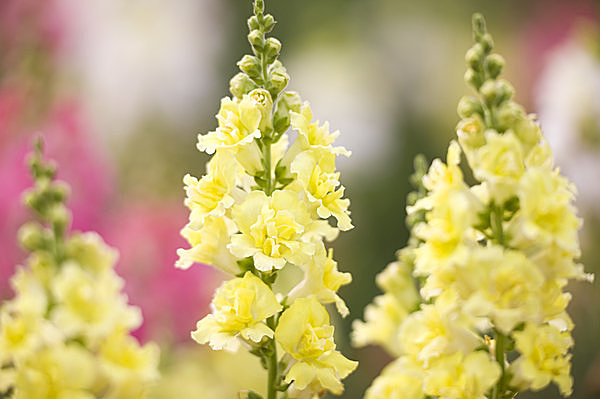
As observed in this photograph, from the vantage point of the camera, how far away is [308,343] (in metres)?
0.45

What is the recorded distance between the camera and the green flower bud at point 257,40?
1.56 ft

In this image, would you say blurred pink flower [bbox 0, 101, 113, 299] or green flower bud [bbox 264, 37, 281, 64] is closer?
green flower bud [bbox 264, 37, 281, 64]

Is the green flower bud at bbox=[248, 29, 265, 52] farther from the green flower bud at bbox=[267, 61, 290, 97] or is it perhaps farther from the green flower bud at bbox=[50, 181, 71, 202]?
the green flower bud at bbox=[50, 181, 71, 202]

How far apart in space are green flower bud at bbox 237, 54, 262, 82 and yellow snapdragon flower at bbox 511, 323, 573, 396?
0.21 metres

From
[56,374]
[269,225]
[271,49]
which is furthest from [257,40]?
[56,374]

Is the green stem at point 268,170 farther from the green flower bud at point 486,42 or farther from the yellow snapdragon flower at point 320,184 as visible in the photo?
the green flower bud at point 486,42

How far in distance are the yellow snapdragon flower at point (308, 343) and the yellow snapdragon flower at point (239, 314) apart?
1 centimetres

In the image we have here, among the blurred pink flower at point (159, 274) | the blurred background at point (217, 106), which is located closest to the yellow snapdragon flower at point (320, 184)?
the blurred background at point (217, 106)

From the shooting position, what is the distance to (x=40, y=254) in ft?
1.46

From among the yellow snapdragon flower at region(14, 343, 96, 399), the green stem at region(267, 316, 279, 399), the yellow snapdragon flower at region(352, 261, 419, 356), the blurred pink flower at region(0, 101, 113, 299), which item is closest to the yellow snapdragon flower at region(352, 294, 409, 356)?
the yellow snapdragon flower at region(352, 261, 419, 356)

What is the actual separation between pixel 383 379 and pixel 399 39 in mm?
1200

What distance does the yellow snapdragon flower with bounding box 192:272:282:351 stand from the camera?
44 centimetres

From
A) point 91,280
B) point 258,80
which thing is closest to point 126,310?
point 91,280

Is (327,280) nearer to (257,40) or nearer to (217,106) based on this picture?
(257,40)
